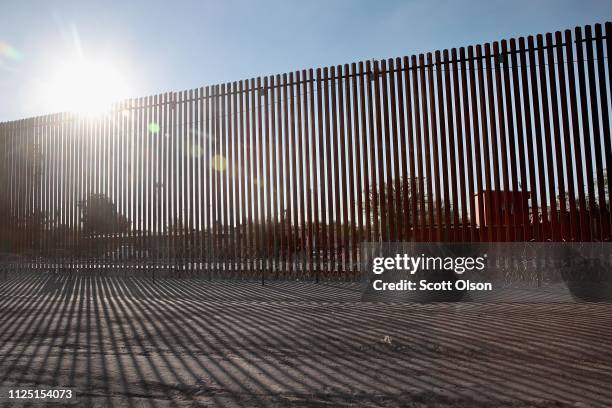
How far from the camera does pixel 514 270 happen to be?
8.23 metres

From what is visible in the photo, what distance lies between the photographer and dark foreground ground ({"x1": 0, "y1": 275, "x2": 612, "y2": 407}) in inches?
119

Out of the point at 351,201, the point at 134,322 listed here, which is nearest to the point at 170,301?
the point at 134,322

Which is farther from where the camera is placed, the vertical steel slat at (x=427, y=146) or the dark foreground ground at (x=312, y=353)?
the vertical steel slat at (x=427, y=146)

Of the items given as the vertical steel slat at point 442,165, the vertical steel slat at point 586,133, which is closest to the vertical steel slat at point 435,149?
the vertical steel slat at point 442,165

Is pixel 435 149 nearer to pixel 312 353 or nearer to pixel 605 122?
pixel 605 122

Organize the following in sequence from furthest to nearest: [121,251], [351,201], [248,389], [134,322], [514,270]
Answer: [121,251] → [351,201] → [514,270] → [134,322] → [248,389]

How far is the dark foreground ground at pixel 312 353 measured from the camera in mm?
3014

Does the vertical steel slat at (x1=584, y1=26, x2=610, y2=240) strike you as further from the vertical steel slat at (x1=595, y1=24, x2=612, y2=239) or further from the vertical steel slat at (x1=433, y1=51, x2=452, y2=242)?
the vertical steel slat at (x1=433, y1=51, x2=452, y2=242)

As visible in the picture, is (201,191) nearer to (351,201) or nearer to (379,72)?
(351,201)

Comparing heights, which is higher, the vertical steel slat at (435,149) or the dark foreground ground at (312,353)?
the vertical steel slat at (435,149)

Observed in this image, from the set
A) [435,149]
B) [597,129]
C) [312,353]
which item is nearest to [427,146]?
[435,149]

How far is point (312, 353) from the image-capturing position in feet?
13.5

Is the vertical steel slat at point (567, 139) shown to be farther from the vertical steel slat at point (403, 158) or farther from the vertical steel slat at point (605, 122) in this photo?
the vertical steel slat at point (403, 158)

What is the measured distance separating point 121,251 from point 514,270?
875cm
